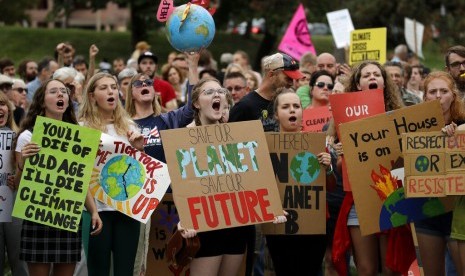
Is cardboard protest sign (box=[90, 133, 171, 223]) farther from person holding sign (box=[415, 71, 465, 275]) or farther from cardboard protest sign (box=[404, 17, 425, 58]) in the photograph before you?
cardboard protest sign (box=[404, 17, 425, 58])

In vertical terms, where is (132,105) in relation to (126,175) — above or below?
above

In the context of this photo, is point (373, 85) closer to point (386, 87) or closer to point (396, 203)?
point (386, 87)

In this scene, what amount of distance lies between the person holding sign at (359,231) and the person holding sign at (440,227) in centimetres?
47

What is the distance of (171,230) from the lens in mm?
9719

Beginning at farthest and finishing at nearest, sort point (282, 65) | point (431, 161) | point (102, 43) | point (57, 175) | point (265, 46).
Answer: point (102, 43) < point (265, 46) < point (282, 65) < point (57, 175) < point (431, 161)

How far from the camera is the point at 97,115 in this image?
941 centimetres

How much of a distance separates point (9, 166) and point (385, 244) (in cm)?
300

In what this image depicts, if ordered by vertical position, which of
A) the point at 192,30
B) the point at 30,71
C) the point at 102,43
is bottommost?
the point at 192,30

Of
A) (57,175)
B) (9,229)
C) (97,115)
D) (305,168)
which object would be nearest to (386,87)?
(305,168)

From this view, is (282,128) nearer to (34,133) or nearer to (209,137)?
(209,137)

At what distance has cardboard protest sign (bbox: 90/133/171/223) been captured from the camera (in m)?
9.23

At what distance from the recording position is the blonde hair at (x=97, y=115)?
30.6ft

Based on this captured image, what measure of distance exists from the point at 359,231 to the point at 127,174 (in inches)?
73.2

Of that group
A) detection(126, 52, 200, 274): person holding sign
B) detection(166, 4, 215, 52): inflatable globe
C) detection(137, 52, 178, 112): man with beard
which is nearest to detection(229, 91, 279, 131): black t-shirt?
detection(126, 52, 200, 274): person holding sign
